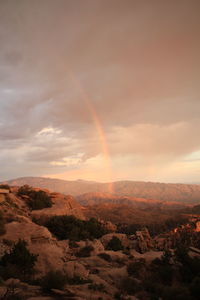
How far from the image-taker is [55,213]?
1163 inches

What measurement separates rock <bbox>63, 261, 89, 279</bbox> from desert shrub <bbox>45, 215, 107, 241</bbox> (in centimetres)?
784

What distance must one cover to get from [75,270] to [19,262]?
10.9 ft

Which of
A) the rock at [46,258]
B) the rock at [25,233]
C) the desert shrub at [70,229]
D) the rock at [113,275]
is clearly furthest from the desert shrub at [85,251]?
the rock at [113,275]

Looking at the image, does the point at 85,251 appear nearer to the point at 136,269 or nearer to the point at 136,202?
the point at 136,269

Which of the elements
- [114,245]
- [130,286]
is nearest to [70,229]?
[114,245]

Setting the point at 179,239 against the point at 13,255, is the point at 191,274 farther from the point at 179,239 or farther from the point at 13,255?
the point at 179,239

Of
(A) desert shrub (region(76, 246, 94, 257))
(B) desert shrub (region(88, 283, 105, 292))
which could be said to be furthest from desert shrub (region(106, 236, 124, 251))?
(B) desert shrub (region(88, 283, 105, 292))

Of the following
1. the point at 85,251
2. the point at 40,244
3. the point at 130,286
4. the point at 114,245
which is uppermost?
the point at 40,244

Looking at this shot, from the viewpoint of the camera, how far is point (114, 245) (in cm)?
2366

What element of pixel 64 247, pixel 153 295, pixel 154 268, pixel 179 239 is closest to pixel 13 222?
pixel 64 247

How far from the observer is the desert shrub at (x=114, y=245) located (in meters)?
23.4

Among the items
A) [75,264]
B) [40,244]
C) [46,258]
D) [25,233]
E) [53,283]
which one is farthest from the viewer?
[25,233]

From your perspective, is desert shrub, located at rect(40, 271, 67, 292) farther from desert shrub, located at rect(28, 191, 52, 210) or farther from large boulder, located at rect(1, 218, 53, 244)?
desert shrub, located at rect(28, 191, 52, 210)

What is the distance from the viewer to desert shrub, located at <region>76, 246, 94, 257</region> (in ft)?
60.8
